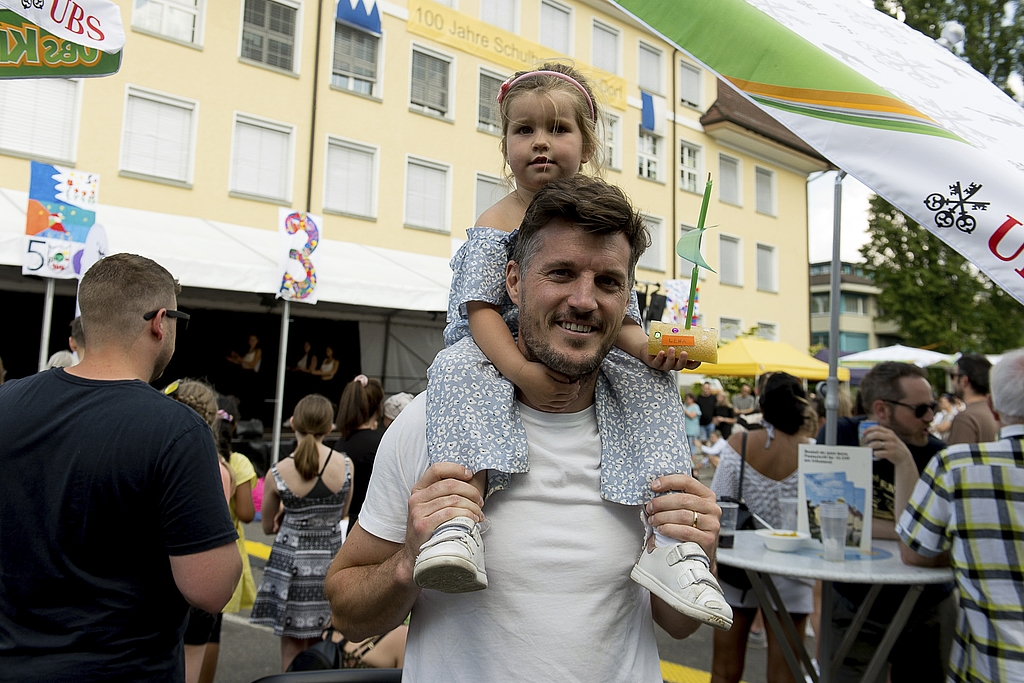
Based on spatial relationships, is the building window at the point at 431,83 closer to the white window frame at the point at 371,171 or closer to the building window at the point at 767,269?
the white window frame at the point at 371,171

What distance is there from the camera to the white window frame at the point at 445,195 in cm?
1664

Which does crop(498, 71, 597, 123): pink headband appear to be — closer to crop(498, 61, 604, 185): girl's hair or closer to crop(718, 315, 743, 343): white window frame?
crop(498, 61, 604, 185): girl's hair

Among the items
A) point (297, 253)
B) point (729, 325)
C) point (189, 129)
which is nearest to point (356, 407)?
point (297, 253)

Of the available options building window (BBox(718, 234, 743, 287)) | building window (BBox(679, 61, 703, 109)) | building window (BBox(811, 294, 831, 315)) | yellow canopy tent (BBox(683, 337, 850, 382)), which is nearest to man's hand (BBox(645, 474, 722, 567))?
yellow canopy tent (BBox(683, 337, 850, 382))

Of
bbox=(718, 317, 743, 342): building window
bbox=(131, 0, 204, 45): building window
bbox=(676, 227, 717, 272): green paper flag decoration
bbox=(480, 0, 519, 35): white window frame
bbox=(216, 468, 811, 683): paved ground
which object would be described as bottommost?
bbox=(216, 468, 811, 683): paved ground

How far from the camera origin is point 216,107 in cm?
1420

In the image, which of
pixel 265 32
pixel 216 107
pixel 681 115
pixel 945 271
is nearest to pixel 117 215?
pixel 216 107

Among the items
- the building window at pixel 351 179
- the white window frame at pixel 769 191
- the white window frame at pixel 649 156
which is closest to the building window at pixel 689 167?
the white window frame at pixel 649 156

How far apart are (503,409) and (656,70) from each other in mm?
22391

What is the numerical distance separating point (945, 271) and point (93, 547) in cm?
2509

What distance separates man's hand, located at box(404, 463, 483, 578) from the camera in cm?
133

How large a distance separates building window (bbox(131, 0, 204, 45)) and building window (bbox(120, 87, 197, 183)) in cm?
126

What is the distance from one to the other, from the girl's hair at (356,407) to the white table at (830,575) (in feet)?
7.92

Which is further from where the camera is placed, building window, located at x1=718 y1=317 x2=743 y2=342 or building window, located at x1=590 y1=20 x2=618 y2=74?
building window, located at x1=718 y1=317 x2=743 y2=342
